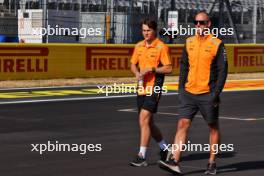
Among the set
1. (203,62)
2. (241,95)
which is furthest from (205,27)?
(241,95)

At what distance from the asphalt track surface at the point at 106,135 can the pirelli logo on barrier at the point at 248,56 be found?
9893 millimetres

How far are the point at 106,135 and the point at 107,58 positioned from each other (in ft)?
44.2

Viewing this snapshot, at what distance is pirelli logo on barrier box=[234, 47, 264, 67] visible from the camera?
30547 millimetres

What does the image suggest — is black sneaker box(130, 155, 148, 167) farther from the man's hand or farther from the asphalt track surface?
the man's hand

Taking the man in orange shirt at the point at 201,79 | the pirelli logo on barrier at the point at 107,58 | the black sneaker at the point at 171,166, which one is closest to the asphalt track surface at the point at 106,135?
the black sneaker at the point at 171,166

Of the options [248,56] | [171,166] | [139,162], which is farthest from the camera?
[248,56]

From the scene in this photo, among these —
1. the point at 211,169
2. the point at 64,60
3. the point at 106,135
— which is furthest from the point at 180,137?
the point at 64,60

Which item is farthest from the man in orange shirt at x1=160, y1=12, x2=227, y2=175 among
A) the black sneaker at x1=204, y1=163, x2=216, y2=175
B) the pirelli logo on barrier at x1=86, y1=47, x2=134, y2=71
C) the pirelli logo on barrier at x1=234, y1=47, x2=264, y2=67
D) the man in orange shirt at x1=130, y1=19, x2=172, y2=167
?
the pirelli logo on barrier at x1=234, y1=47, x2=264, y2=67

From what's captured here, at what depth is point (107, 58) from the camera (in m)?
26.4

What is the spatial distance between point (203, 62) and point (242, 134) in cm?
451

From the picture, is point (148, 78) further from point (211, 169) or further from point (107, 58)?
point (107, 58)

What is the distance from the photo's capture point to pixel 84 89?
23.5 m

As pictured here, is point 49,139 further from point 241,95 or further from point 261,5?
point 261,5

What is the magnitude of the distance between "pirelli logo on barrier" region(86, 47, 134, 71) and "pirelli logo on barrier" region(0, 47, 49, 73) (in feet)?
5.85
